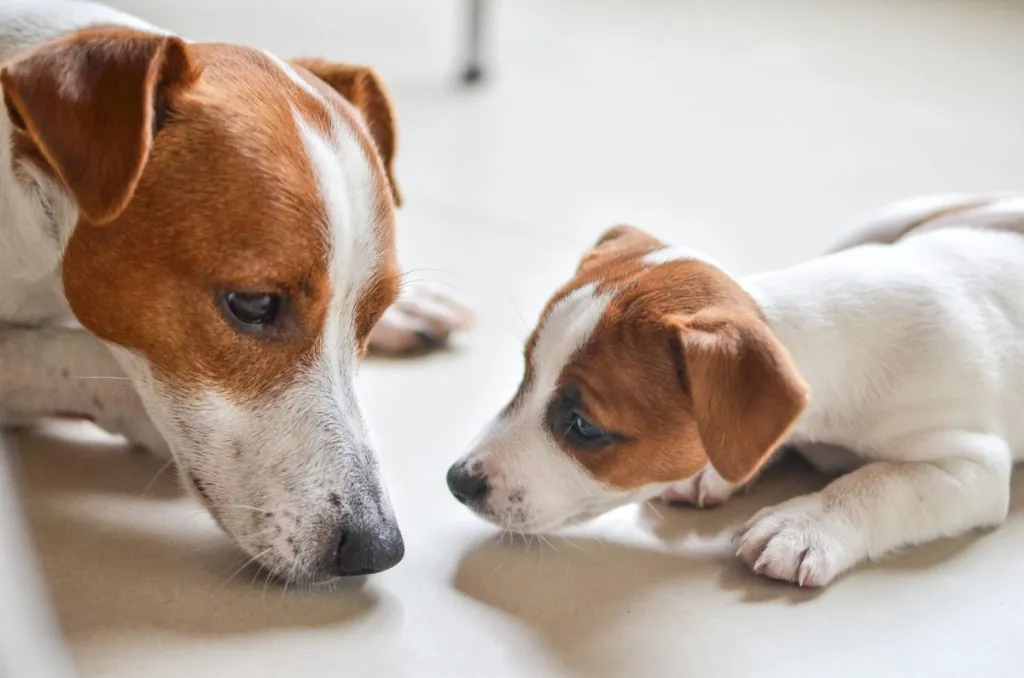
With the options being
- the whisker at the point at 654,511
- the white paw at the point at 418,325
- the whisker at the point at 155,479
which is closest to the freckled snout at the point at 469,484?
the whisker at the point at 654,511

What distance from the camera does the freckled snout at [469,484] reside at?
1689mm

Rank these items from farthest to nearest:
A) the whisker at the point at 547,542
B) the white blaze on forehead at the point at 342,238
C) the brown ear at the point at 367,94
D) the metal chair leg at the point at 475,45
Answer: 1. the metal chair leg at the point at 475,45
2. the brown ear at the point at 367,94
3. the whisker at the point at 547,542
4. the white blaze on forehead at the point at 342,238

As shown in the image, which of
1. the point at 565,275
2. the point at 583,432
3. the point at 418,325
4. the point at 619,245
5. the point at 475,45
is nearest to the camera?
the point at 583,432

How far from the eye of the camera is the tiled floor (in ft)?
5.03

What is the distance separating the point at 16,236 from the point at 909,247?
4.73 ft

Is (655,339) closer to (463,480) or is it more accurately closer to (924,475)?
(463,480)

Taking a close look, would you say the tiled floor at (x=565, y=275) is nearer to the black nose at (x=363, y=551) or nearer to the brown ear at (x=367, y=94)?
the black nose at (x=363, y=551)

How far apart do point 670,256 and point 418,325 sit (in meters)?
0.67

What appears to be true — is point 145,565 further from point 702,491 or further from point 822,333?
point 822,333

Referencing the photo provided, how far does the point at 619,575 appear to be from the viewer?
1701 mm

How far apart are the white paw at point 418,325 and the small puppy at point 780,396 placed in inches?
18.0

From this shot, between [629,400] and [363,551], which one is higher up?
[629,400]

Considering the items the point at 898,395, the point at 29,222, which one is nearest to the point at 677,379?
the point at 898,395

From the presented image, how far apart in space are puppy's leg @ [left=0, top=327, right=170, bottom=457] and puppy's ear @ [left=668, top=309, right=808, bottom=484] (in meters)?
0.84
